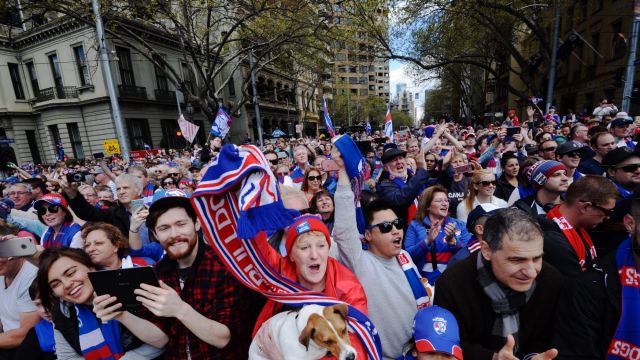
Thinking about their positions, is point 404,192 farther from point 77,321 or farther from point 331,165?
point 77,321

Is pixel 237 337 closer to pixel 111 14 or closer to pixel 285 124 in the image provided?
pixel 111 14

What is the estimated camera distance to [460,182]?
4883mm

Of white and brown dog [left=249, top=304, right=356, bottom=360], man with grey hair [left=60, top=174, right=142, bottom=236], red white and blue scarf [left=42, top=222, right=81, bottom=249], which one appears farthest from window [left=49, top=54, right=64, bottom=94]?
white and brown dog [left=249, top=304, right=356, bottom=360]

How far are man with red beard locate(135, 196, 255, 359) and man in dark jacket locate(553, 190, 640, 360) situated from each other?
76.7 inches

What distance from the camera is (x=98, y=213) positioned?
458 centimetres

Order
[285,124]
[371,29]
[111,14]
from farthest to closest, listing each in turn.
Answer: [285,124] → [371,29] → [111,14]

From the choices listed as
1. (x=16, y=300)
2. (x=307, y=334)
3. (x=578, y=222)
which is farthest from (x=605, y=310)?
(x=16, y=300)

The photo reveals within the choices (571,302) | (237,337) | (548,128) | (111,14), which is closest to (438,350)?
(571,302)

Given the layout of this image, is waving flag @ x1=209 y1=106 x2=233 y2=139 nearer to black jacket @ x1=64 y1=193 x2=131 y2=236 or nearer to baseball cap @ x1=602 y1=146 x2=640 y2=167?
black jacket @ x1=64 y1=193 x2=131 y2=236

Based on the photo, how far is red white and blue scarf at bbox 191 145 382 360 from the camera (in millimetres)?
1647

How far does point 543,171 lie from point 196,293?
3613 millimetres

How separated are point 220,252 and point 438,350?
1340 mm

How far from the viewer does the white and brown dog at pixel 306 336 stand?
1462 millimetres

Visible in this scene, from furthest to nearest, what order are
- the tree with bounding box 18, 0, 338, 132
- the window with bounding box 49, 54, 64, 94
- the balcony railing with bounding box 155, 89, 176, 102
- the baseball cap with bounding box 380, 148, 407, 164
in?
1. the balcony railing with bounding box 155, 89, 176, 102
2. the window with bounding box 49, 54, 64, 94
3. the tree with bounding box 18, 0, 338, 132
4. the baseball cap with bounding box 380, 148, 407, 164
